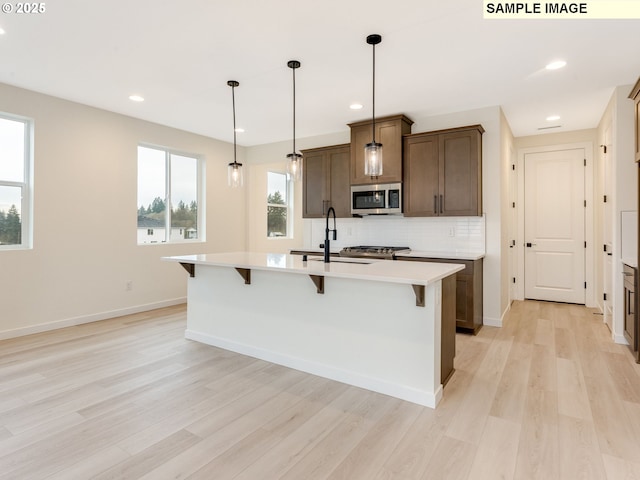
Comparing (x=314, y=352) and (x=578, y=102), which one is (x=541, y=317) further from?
(x=314, y=352)

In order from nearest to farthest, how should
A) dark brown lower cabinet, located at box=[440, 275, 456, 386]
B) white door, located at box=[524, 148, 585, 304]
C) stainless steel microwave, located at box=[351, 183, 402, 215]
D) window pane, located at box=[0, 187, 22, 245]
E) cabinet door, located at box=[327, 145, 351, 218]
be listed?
1. dark brown lower cabinet, located at box=[440, 275, 456, 386]
2. window pane, located at box=[0, 187, 22, 245]
3. stainless steel microwave, located at box=[351, 183, 402, 215]
4. cabinet door, located at box=[327, 145, 351, 218]
5. white door, located at box=[524, 148, 585, 304]

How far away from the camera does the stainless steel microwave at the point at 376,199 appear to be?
4.72 metres

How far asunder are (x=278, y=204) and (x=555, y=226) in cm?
509

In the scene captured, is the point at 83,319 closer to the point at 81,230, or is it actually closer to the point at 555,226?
the point at 81,230

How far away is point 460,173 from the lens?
4.31m

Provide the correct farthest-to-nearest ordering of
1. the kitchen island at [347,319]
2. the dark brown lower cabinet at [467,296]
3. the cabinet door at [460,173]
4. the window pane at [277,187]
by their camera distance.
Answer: the window pane at [277,187]
the cabinet door at [460,173]
the dark brown lower cabinet at [467,296]
the kitchen island at [347,319]

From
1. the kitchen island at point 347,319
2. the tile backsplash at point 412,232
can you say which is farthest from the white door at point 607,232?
the kitchen island at point 347,319

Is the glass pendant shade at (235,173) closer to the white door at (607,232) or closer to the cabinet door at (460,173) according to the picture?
the cabinet door at (460,173)

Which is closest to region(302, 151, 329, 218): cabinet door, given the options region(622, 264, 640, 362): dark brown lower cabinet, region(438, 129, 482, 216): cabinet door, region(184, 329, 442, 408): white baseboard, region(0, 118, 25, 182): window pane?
region(438, 129, 482, 216): cabinet door

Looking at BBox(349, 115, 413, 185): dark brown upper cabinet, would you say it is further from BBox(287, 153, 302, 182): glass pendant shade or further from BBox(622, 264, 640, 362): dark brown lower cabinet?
BBox(622, 264, 640, 362): dark brown lower cabinet

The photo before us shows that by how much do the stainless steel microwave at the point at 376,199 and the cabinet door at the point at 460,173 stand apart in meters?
0.55

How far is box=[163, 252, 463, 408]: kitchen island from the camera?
8.00 ft

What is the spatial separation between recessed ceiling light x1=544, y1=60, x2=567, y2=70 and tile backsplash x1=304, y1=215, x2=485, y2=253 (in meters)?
1.76

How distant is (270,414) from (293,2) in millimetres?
2627
